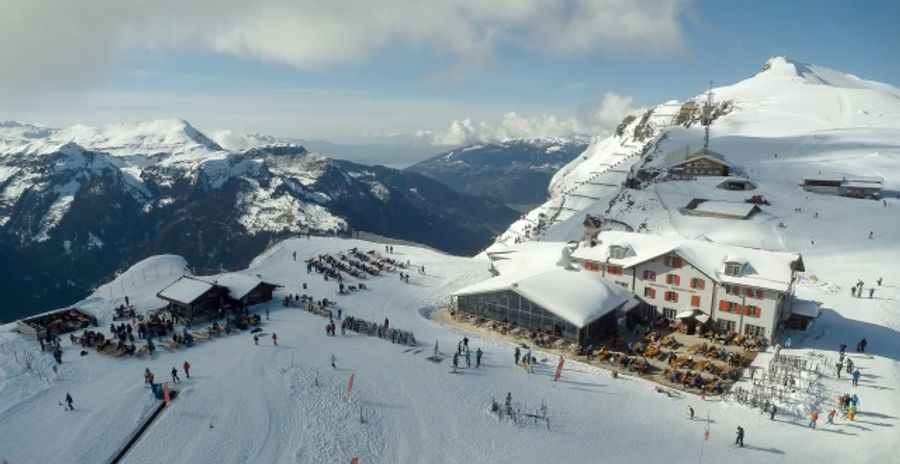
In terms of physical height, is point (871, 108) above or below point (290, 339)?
above

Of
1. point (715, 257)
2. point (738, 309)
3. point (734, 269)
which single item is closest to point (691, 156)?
point (715, 257)

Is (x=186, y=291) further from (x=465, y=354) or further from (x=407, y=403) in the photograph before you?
(x=407, y=403)

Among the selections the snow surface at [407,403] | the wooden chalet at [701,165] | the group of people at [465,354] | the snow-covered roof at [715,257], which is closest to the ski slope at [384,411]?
the snow surface at [407,403]

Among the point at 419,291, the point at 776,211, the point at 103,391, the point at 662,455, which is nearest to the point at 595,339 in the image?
the point at 662,455

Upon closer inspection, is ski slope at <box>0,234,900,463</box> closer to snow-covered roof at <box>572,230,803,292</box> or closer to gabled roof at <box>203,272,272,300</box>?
snow-covered roof at <box>572,230,803,292</box>

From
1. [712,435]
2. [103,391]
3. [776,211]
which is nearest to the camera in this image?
[712,435]

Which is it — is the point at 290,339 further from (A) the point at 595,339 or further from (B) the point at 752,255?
(B) the point at 752,255
